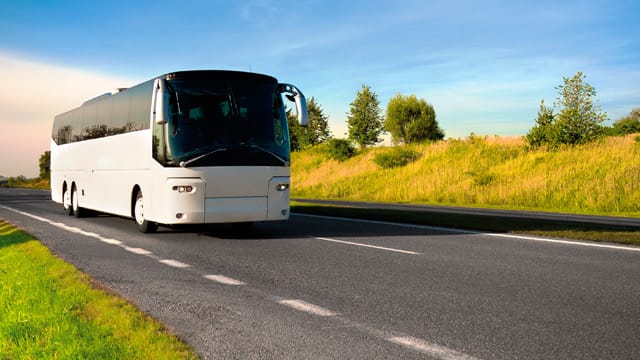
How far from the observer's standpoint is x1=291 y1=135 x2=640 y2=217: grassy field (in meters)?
24.7

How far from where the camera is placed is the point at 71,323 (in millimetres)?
5535

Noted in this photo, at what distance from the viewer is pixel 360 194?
1476 inches

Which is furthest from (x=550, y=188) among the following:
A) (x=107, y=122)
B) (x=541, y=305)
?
(x=541, y=305)

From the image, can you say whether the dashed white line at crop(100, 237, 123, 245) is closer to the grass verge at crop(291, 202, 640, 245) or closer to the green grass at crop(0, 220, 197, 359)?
the green grass at crop(0, 220, 197, 359)

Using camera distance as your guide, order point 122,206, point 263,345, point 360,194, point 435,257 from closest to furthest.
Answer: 1. point 263,345
2. point 435,257
3. point 122,206
4. point 360,194

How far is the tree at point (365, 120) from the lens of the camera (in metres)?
58.0

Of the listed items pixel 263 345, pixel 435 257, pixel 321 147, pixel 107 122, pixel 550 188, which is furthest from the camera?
pixel 321 147

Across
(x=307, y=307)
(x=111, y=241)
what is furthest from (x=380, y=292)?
(x=111, y=241)

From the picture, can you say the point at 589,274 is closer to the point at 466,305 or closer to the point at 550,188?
the point at 466,305

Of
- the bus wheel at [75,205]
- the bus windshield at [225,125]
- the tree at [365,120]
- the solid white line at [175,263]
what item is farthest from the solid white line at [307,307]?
the tree at [365,120]

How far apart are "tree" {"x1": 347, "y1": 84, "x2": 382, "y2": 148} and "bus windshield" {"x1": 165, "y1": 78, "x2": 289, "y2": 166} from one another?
45.2 meters

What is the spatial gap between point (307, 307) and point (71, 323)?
2.21 m

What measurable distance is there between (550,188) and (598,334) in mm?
22663

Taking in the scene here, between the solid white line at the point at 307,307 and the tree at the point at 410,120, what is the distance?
259 ft
